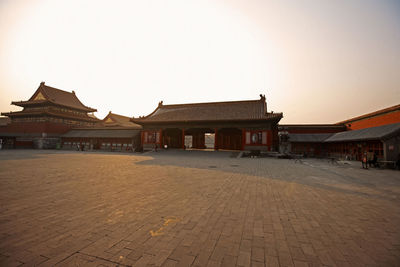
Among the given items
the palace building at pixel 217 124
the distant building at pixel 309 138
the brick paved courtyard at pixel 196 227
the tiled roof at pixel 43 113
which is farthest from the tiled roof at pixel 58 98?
the distant building at pixel 309 138

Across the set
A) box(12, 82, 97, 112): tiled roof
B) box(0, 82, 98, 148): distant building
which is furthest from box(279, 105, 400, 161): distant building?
box(12, 82, 97, 112): tiled roof

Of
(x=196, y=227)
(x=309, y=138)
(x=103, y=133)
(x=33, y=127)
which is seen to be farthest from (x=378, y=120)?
(x=33, y=127)

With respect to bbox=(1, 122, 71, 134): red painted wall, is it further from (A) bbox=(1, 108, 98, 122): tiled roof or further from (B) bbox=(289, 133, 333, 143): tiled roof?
(B) bbox=(289, 133, 333, 143): tiled roof

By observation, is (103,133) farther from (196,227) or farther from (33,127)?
(196,227)

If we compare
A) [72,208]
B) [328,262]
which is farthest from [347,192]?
[72,208]

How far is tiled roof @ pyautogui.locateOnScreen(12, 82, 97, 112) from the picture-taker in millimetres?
33478

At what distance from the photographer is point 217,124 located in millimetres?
24281

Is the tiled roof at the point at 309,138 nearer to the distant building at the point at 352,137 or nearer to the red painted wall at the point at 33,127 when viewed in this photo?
the distant building at the point at 352,137

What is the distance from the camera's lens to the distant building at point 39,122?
3188 centimetres

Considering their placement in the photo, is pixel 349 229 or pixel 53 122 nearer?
pixel 349 229

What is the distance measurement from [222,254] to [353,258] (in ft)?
6.12

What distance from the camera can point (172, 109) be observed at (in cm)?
3038

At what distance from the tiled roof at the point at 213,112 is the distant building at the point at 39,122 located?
18616 millimetres

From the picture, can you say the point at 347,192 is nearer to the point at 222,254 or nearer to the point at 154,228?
the point at 222,254
